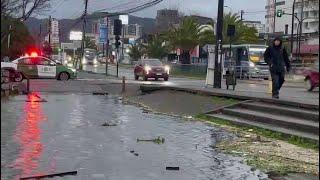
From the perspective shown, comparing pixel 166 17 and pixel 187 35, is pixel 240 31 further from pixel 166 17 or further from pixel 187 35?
pixel 166 17

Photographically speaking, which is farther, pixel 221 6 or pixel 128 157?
pixel 221 6

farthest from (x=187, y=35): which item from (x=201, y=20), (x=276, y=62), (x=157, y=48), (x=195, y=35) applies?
(x=276, y=62)

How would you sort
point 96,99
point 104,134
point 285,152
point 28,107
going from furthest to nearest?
point 96,99, point 28,107, point 104,134, point 285,152

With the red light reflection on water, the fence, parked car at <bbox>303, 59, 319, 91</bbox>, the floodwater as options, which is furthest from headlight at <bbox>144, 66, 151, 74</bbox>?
parked car at <bbox>303, 59, 319, 91</bbox>

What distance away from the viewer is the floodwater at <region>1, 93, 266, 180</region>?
316 inches

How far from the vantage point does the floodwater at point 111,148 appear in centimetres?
803

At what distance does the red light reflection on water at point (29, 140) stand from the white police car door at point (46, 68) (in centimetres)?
1962

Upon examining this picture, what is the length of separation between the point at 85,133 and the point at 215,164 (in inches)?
150

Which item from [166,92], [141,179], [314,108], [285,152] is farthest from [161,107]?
[141,179]

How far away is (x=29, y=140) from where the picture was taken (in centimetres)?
1062

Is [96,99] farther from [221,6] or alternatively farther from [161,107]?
[221,6]

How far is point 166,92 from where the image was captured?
72.1 ft

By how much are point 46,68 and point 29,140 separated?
26243 mm

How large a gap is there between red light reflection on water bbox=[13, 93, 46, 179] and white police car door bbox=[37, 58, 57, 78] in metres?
19.6
